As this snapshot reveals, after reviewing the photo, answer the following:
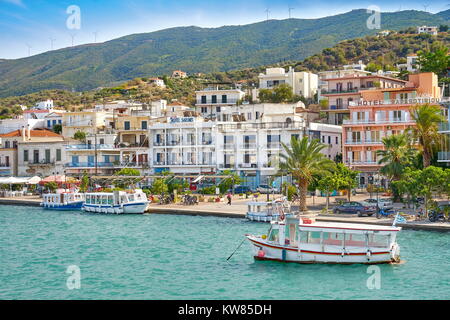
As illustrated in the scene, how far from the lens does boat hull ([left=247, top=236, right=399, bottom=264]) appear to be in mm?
37156

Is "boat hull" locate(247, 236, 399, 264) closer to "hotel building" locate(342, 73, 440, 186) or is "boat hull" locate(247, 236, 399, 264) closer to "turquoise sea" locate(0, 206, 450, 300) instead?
"turquoise sea" locate(0, 206, 450, 300)

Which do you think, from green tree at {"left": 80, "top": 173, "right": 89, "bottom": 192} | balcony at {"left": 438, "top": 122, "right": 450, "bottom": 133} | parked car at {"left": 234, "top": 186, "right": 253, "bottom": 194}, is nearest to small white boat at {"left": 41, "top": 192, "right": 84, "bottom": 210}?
green tree at {"left": 80, "top": 173, "right": 89, "bottom": 192}

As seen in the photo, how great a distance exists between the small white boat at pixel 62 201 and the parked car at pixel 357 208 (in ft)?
106

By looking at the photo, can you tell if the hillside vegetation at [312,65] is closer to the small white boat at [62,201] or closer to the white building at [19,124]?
the white building at [19,124]

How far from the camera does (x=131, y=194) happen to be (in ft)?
222

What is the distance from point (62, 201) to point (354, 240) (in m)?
46.0

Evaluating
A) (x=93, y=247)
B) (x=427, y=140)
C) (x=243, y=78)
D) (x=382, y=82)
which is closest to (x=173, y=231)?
(x=93, y=247)

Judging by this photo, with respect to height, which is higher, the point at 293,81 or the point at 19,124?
the point at 293,81

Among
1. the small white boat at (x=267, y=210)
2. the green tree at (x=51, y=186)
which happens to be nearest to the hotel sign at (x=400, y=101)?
the small white boat at (x=267, y=210)

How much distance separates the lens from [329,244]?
123ft

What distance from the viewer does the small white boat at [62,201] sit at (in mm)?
74688

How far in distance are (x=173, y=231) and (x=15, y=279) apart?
1852cm

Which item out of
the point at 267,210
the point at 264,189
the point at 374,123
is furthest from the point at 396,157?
the point at 264,189

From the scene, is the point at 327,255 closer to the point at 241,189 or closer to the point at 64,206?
the point at 241,189
